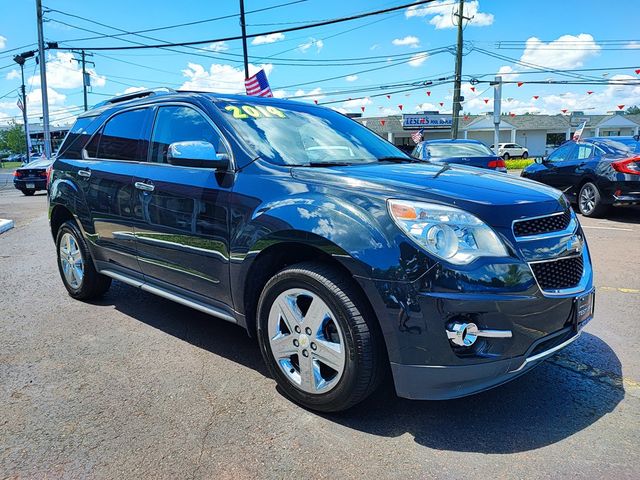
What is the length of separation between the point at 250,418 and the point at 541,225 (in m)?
1.89

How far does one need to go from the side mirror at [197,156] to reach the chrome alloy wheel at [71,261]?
2198 mm

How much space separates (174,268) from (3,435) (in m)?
1.42

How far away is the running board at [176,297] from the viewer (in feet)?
10.9

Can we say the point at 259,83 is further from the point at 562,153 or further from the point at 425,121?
the point at 425,121

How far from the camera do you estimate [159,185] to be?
3615 mm

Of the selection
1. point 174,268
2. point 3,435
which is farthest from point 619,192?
point 3,435

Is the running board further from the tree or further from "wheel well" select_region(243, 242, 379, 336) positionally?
the tree

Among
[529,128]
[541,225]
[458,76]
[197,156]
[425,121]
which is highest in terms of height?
[458,76]

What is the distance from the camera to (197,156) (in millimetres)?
3090

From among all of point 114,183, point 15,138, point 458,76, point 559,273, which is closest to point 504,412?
point 559,273

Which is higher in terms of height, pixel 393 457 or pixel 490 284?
pixel 490 284

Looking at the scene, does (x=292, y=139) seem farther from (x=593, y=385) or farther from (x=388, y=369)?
(x=593, y=385)

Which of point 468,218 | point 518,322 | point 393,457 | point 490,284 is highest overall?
point 468,218

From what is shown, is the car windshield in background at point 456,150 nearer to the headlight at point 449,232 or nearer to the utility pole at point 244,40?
the headlight at point 449,232
